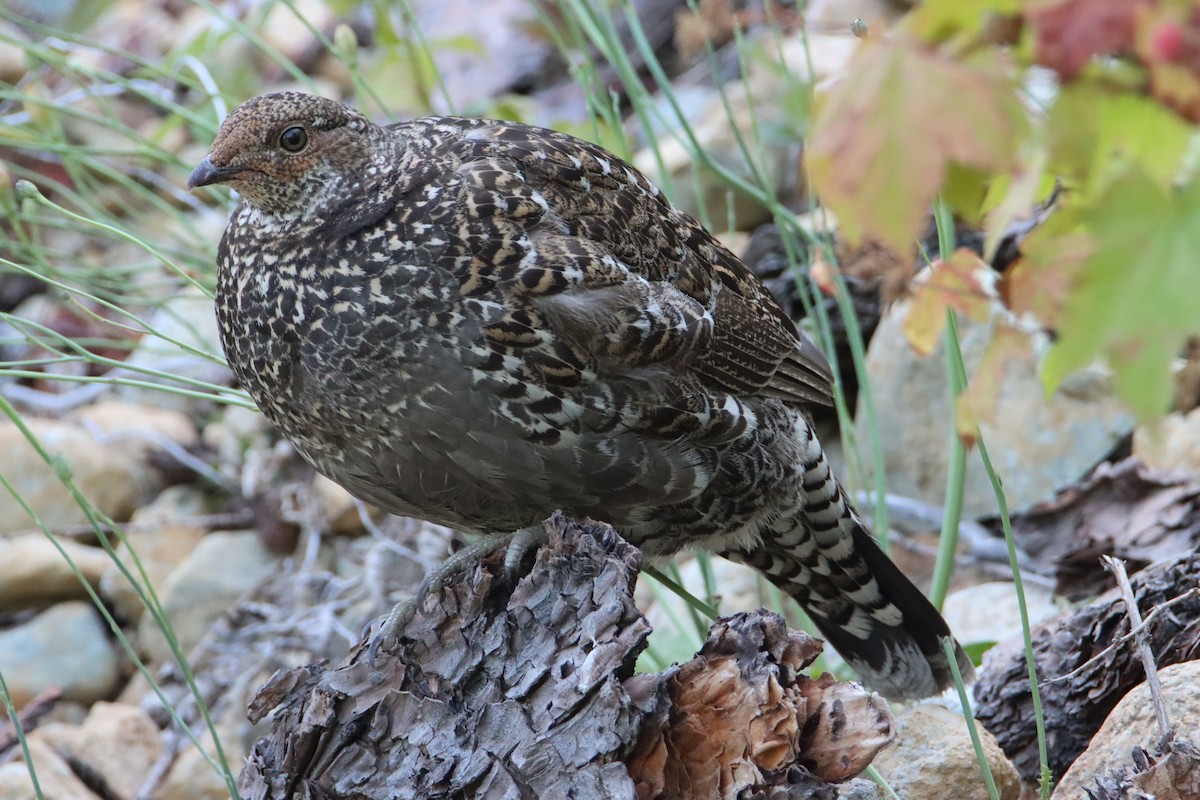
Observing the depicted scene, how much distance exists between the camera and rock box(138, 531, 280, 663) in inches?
170

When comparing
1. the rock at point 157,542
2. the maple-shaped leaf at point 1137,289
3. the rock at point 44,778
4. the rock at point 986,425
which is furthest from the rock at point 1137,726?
the rock at point 157,542

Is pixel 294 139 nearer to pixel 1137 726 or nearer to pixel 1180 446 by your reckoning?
pixel 1137 726

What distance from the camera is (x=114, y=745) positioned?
3746 mm

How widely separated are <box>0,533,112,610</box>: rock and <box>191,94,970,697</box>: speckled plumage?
2.16 metres

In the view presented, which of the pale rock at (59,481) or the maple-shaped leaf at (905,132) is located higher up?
the maple-shaped leaf at (905,132)

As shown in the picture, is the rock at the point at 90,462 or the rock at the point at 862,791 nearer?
the rock at the point at 862,791

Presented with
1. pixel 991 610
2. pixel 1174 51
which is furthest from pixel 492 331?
pixel 991 610

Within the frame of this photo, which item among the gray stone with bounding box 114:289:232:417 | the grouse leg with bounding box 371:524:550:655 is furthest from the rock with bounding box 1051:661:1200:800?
the gray stone with bounding box 114:289:232:417

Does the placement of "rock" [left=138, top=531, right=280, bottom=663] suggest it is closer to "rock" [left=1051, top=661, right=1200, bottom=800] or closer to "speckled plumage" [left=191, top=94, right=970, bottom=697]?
"speckled plumage" [left=191, top=94, right=970, bottom=697]

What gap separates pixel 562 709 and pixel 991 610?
1863 millimetres

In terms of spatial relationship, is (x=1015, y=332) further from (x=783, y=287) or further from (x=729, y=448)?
(x=783, y=287)

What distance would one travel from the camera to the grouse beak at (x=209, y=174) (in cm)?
248

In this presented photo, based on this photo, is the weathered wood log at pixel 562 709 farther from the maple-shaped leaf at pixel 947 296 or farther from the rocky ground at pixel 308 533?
the maple-shaped leaf at pixel 947 296

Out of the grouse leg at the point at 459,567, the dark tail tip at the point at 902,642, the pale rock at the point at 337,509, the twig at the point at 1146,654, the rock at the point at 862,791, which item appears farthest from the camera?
the pale rock at the point at 337,509
